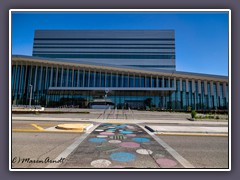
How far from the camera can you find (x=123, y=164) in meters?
4.28

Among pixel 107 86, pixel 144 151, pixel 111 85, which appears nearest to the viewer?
pixel 144 151

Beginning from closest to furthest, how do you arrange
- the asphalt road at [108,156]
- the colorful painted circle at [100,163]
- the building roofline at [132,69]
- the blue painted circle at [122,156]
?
the colorful painted circle at [100,163] → the asphalt road at [108,156] → the blue painted circle at [122,156] → the building roofline at [132,69]

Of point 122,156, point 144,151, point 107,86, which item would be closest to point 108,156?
point 122,156

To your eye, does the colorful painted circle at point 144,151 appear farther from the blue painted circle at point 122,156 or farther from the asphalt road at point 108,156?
the blue painted circle at point 122,156

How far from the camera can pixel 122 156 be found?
4.89 m

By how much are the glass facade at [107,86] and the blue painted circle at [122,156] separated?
140 feet

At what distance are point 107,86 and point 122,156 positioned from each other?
46.7 m

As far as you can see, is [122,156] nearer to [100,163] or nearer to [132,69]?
[100,163]

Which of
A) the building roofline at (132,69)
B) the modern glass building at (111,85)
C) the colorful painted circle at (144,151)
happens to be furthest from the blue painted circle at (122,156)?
the building roofline at (132,69)

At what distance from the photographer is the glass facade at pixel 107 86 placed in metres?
48.7

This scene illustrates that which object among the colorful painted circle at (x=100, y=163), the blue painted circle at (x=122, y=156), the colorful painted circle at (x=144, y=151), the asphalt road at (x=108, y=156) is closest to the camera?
the colorful painted circle at (x=100, y=163)
